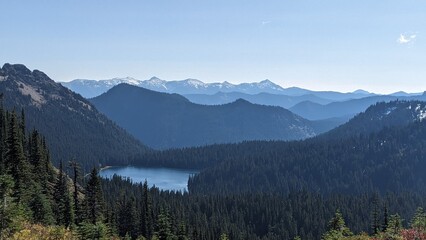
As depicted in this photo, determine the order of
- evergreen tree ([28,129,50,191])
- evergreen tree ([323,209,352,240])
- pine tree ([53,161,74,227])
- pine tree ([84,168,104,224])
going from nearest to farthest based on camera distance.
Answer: evergreen tree ([323,209,352,240])
pine tree ([84,168,104,224])
pine tree ([53,161,74,227])
evergreen tree ([28,129,50,191])

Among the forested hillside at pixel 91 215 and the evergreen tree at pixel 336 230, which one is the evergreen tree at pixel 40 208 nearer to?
the forested hillside at pixel 91 215

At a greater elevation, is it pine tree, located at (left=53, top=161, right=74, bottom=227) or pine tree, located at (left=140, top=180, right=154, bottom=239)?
pine tree, located at (left=53, top=161, right=74, bottom=227)

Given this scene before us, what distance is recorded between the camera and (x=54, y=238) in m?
52.5

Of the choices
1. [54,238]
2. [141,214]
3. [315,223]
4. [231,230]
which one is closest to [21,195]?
[54,238]

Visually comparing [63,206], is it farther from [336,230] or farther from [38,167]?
[336,230]

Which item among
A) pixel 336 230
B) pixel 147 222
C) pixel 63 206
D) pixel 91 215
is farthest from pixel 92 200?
pixel 336 230

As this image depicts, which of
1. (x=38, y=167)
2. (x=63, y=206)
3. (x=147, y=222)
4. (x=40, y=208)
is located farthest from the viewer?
(x=147, y=222)

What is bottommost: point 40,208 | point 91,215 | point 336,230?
point 91,215

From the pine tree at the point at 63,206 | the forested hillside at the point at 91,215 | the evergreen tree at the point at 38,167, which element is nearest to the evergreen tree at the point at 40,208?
the forested hillside at the point at 91,215

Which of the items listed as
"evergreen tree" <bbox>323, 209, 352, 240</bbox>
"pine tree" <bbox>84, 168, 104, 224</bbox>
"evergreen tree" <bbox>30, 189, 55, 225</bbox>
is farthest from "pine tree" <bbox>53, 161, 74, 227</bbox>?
"evergreen tree" <bbox>323, 209, 352, 240</bbox>

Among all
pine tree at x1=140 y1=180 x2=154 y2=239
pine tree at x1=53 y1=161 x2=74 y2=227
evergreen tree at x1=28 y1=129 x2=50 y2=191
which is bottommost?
pine tree at x1=140 y1=180 x2=154 y2=239

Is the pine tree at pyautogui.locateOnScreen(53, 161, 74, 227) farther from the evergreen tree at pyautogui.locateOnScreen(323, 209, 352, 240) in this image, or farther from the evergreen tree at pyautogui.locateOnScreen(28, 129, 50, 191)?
the evergreen tree at pyautogui.locateOnScreen(323, 209, 352, 240)

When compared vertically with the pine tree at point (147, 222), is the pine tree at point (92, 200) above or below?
above

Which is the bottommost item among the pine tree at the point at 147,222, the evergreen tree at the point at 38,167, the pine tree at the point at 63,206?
the pine tree at the point at 147,222
